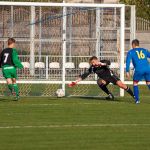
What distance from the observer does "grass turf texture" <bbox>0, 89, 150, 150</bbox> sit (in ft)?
50.2

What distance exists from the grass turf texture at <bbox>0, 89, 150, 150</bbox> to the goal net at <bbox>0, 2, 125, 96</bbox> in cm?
346

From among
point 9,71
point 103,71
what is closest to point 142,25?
point 103,71

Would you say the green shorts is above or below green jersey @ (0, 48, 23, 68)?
below


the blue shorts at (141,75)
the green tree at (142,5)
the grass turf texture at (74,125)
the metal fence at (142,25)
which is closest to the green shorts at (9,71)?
the grass turf texture at (74,125)

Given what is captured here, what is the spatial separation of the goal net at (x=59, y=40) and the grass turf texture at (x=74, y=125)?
11.4 feet

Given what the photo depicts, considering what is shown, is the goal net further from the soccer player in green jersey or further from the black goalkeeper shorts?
the soccer player in green jersey

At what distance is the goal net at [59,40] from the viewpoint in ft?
94.2

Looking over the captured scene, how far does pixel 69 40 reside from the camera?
2930 cm

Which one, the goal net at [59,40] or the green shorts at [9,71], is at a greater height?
the goal net at [59,40]

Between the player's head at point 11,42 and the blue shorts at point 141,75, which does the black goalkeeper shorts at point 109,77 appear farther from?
the player's head at point 11,42

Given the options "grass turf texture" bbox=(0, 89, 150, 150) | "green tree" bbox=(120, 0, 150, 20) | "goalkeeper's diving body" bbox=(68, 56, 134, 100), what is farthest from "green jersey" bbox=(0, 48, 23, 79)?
"green tree" bbox=(120, 0, 150, 20)

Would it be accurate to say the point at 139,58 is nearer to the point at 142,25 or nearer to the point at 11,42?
the point at 11,42

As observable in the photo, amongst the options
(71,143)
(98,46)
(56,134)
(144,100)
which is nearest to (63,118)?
(56,134)

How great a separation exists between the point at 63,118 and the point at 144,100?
21.3 ft
